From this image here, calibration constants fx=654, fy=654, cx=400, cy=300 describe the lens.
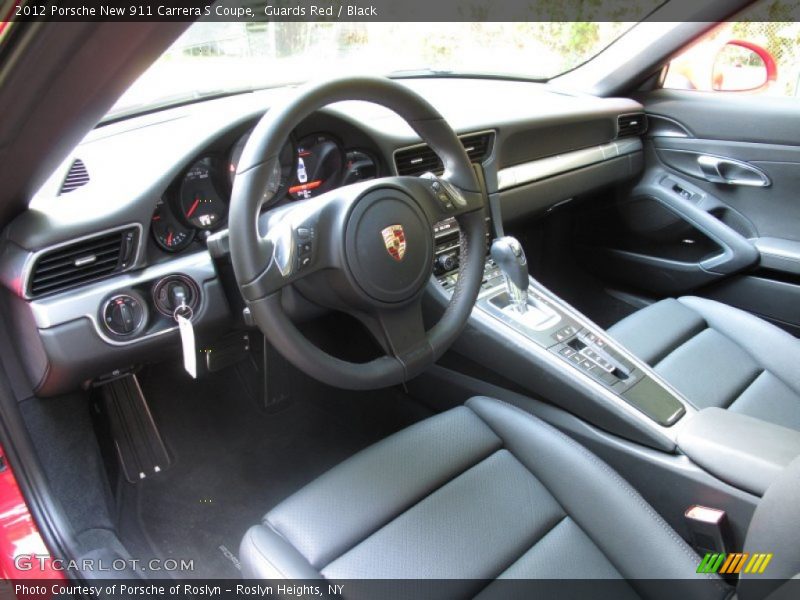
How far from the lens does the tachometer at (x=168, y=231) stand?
1392mm

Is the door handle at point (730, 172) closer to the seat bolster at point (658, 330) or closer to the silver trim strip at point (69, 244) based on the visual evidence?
the seat bolster at point (658, 330)

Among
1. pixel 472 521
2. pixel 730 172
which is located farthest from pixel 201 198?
pixel 730 172

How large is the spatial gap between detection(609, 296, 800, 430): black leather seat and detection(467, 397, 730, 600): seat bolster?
466mm

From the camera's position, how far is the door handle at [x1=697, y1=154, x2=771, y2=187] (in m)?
2.29

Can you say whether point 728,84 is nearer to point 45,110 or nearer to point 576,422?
point 576,422

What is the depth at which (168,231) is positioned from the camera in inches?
55.7

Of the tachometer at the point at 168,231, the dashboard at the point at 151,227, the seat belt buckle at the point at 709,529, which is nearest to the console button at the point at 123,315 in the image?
the dashboard at the point at 151,227

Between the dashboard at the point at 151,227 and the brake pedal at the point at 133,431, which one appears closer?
the dashboard at the point at 151,227

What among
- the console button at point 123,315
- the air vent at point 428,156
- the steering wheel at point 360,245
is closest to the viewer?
the steering wheel at point 360,245

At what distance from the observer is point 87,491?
1.57 meters

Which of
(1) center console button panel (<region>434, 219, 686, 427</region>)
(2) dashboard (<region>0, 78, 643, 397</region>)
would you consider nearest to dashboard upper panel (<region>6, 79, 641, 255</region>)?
(2) dashboard (<region>0, 78, 643, 397</region>)

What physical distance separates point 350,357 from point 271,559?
0.97 metres

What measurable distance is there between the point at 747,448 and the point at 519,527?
1.51 feet

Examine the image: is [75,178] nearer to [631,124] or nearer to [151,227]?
[151,227]
